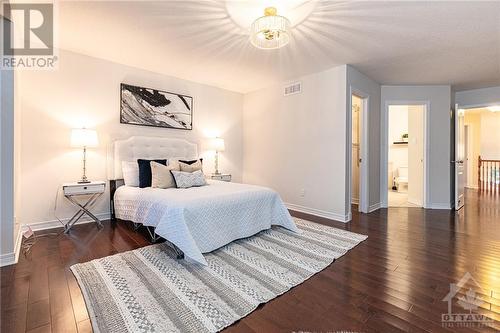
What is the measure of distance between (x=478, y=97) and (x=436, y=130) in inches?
53.7

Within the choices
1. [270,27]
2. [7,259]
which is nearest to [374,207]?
[270,27]

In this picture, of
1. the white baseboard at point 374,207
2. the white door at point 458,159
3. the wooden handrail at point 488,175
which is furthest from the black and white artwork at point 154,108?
the wooden handrail at point 488,175

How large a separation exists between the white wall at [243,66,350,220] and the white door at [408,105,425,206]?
8.30 ft

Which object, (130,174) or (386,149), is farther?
(386,149)

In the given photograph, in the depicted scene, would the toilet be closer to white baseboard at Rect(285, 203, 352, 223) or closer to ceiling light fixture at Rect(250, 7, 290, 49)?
white baseboard at Rect(285, 203, 352, 223)

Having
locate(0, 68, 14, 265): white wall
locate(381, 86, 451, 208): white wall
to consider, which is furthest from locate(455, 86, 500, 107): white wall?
locate(0, 68, 14, 265): white wall

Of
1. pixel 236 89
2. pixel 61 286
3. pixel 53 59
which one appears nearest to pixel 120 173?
pixel 53 59

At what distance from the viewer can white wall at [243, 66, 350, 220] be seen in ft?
12.5

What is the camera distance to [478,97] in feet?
16.7

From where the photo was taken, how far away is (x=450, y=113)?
4793 millimetres

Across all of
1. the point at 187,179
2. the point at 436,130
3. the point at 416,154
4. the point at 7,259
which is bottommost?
the point at 7,259

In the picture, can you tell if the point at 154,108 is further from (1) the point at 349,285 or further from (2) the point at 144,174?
(1) the point at 349,285

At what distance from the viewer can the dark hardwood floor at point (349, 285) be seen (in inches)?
58.8

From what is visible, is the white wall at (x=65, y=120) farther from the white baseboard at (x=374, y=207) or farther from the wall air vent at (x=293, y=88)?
the white baseboard at (x=374, y=207)
